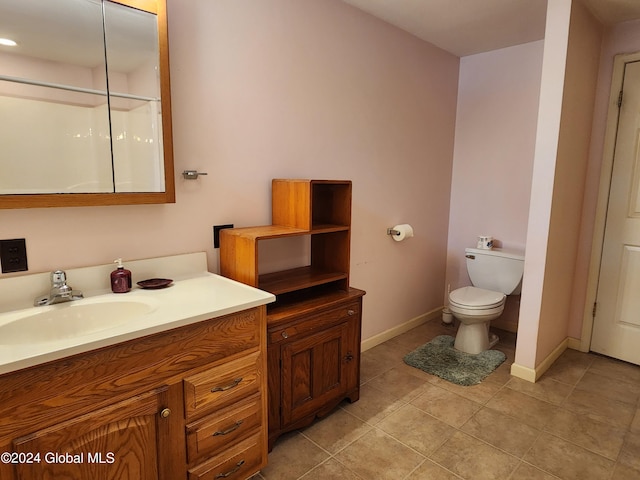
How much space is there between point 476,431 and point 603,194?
1934mm

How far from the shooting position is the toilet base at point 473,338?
2848mm

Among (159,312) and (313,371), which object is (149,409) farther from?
(313,371)

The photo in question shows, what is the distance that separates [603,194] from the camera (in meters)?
2.78

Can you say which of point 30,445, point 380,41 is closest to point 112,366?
point 30,445

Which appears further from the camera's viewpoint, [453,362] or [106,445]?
[453,362]

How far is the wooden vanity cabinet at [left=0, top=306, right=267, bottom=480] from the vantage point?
104 cm

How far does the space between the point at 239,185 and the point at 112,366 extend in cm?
110

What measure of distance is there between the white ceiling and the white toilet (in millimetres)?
1590

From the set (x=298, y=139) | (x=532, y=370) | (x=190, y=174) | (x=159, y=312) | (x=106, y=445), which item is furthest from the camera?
(x=532, y=370)

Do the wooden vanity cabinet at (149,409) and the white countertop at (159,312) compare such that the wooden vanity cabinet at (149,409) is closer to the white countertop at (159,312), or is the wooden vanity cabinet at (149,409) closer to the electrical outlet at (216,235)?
the white countertop at (159,312)

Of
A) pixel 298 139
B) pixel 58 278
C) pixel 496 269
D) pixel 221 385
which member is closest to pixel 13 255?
pixel 58 278

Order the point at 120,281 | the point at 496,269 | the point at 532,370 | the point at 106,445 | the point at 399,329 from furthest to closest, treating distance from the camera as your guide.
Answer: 1. the point at 399,329
2. the point at 496,269
3. the point at 532,370
4. the point at 120,281
5. the point at 106,445

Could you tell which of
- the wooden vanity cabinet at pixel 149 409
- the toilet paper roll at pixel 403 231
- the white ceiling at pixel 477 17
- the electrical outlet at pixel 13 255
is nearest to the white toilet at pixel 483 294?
the toilet paper roll at pixel 403 231

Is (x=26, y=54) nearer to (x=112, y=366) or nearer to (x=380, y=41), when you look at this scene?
(x=112, y=366)
